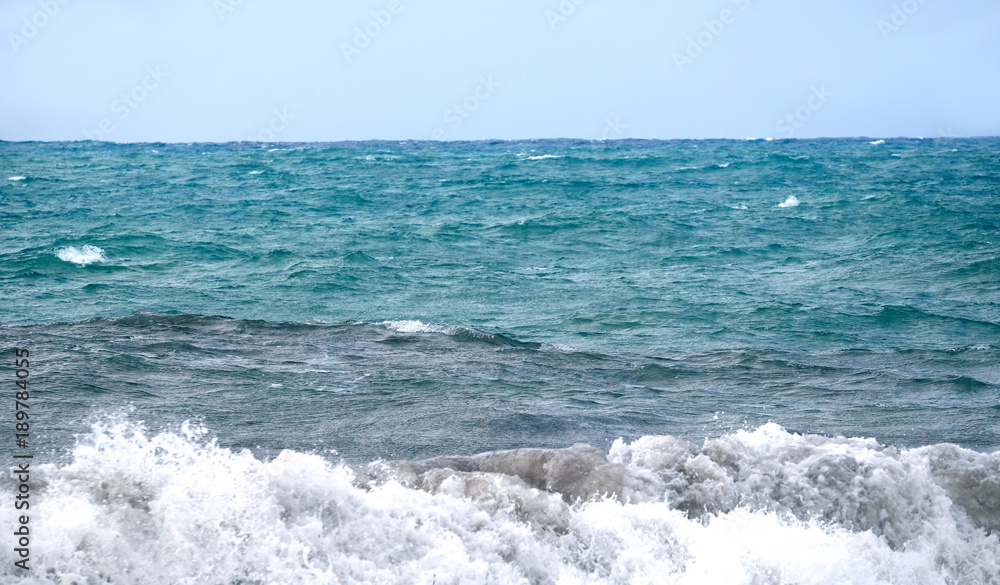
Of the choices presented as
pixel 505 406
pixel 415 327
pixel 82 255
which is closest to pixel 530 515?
pixel 505 406

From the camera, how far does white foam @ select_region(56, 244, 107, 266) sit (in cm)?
1781

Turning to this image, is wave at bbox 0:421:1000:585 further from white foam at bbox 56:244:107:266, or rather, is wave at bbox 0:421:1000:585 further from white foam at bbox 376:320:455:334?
white foam at bbox 56:244:107:266

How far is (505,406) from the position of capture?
8.52m

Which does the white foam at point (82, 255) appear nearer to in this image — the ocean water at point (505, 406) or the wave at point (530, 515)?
the ocean water at point (505, 406)

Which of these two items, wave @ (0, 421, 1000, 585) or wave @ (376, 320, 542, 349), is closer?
wave @ (0, 421, 1000, 585)

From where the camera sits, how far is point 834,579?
543 centimetres

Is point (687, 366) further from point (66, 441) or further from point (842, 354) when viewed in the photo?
point (66, 441)

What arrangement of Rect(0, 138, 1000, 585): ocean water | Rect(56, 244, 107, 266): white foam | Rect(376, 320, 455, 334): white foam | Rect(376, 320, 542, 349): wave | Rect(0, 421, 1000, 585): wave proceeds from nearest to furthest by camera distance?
Rect(0, 421, 1000, 585): wave < Rect(0, 138, 1000, 585): ocean water < Rect(376, 320, 542, 349): wave < Rect(376, 320, 455, 334): white foam < Rect(56, 244, 107, 266): white foam

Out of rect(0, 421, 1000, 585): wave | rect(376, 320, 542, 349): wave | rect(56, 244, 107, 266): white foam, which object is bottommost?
rect(0, 421, 1000, 585): wave

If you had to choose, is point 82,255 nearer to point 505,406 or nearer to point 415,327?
point 415,327

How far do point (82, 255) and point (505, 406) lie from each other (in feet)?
41.9

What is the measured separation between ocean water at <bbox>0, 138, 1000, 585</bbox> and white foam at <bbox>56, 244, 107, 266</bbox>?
4.6 inches

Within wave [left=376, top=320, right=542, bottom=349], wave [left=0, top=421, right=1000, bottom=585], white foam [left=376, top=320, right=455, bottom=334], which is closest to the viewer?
wave [left=0, top=421, right=1000, bottom=585]

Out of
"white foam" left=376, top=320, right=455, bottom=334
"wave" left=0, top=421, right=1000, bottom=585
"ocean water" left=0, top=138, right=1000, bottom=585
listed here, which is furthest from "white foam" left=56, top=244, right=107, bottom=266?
"wave" left=0, top=421, right=1000, bottom=585
